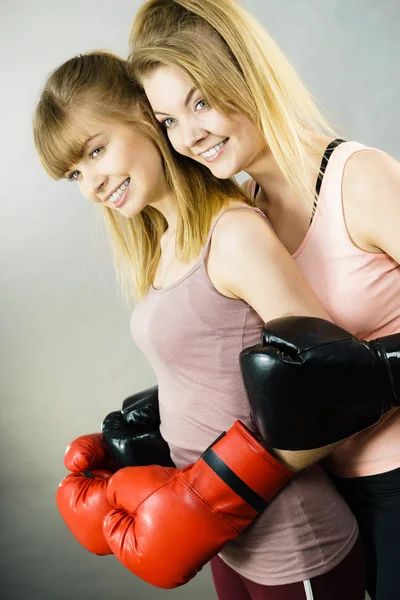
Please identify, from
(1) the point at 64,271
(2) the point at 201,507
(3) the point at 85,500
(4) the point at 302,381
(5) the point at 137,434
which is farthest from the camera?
(1) the point at 64,271

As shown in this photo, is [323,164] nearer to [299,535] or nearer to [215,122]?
[215,122]

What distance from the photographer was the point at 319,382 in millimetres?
1015

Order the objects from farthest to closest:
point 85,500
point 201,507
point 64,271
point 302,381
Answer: point 64,271
point 85,500
point 201,507
point 302,381

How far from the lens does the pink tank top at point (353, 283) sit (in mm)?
1190

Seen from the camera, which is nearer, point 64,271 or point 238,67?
point 238,67

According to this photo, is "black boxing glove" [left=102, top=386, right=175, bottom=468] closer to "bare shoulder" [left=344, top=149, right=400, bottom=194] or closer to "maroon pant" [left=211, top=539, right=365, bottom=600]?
"maroon pant" [left=211, top=539, right=365, bottom=600]

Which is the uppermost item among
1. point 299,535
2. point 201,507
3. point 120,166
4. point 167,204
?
point 120,166

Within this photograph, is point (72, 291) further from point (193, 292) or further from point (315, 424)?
→ point (315, 424)

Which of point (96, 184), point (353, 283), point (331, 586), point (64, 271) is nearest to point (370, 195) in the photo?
point (353, 283)

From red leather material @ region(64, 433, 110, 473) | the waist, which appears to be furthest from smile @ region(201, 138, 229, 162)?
red leather material @ region(64, 433, 110, 473)

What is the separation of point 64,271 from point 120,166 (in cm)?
126

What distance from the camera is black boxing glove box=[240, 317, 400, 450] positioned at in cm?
101

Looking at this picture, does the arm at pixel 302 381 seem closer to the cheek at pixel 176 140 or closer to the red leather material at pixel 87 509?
the cheek at pixel 176 140

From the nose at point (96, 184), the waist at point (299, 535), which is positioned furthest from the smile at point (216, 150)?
the waist at point (299, 535)
